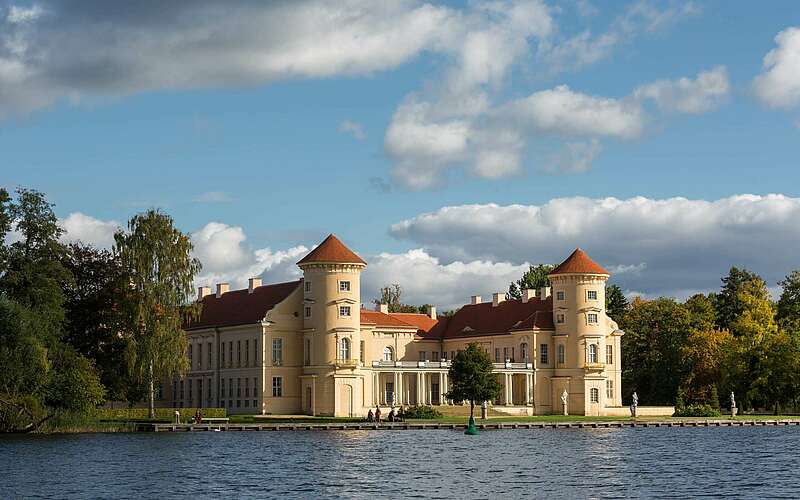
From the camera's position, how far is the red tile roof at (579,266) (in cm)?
10538

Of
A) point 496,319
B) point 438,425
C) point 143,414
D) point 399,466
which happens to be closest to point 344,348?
point 438,425

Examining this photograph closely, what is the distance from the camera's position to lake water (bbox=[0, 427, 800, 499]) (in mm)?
43906

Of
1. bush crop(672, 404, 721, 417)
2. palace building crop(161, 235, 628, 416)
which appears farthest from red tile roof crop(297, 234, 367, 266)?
bush crop(672, 404, 721, 417)

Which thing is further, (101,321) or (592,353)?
(592,353)

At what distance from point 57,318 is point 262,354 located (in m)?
28.8

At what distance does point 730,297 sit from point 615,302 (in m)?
12.2

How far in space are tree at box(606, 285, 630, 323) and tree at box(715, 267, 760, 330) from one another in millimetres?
9245

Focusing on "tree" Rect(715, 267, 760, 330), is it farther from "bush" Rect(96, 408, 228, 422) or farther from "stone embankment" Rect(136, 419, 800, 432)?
"bush" Rect(96, 408, 228, 422)

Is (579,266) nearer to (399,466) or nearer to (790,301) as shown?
(790,301)

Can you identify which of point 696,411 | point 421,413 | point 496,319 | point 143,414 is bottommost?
point 696,411

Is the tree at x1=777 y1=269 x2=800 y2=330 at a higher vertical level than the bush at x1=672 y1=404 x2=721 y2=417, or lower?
higher

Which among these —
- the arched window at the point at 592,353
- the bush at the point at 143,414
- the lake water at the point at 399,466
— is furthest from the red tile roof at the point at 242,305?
the lake water at the point at 399,466

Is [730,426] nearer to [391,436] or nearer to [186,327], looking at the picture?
[391,436]

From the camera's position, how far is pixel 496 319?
113875mm
